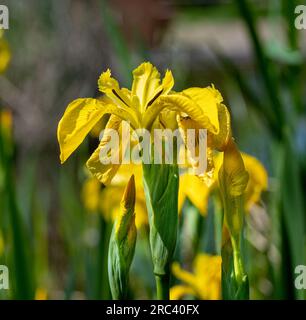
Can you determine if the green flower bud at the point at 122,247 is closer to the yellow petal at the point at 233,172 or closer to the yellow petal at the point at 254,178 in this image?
the yellow petal at the point at 233,172

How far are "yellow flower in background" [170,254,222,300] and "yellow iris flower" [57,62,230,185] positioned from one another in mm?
271

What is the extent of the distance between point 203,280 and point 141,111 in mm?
401

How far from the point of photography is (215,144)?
64 cm

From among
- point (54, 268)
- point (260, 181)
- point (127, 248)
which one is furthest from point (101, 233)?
point (54, 268)

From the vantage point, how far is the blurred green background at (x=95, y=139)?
3.29 ft

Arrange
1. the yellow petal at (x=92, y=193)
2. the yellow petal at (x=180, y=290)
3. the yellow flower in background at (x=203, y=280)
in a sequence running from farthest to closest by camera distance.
A: the yellow petal at (x=92, y=193) < the yellow petal at (x=180, y=290) < the yellow flower in background at (x=203, y=280)

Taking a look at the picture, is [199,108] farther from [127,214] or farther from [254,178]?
[254,178]

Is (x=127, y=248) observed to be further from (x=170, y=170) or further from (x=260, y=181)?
(x=260, y=181)

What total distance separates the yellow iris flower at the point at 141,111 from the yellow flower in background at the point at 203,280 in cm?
27

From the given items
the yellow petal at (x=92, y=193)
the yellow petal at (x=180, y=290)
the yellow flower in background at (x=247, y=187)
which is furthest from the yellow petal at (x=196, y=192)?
the yellow petal at (x=92, y=193)

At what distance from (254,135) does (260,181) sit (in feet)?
1.93

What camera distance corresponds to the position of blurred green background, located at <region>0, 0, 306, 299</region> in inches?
39.5

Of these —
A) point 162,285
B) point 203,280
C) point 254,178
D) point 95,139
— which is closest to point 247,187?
point 254,178

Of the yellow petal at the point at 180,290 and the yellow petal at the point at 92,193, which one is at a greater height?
the yellow petal at the point at 92,193
